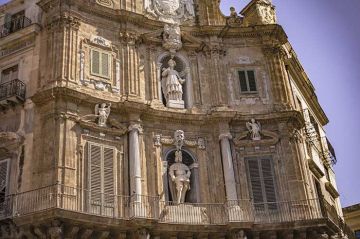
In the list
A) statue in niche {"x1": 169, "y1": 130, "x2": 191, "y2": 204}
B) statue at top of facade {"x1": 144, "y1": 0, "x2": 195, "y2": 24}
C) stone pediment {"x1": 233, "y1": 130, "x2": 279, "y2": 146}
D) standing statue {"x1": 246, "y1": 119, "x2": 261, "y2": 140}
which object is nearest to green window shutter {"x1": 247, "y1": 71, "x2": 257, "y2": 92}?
standing statue {"x1": 246, "y1": 119, "x2": 261, "y2": 140}

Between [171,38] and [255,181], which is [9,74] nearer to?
[171,38]

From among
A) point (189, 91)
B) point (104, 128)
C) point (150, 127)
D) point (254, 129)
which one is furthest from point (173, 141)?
point (254, 129)

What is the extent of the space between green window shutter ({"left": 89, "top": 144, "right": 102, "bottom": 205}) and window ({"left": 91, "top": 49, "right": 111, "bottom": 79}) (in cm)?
333

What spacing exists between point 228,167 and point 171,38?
21.0ft

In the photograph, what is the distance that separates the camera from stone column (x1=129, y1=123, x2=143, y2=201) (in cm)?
1953

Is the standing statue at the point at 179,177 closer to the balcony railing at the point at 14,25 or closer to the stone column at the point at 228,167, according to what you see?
the stone column at the point at 228,167

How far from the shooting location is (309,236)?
1977 centimetres

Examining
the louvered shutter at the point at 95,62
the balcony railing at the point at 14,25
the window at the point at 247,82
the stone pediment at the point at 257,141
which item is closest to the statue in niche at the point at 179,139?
the stone pediment at the point at 257,141

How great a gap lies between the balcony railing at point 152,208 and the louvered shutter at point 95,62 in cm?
529

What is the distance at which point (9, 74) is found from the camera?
21.8 meters

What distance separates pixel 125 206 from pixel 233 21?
417 inches

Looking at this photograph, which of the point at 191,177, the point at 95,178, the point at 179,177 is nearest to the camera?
the point at 95,178

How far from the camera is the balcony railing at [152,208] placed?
17.8 m

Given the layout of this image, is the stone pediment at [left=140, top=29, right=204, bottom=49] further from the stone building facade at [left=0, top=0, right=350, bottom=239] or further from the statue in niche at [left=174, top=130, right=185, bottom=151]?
the statue in niche at [left=174, top=130, right=185, bottom=151]
